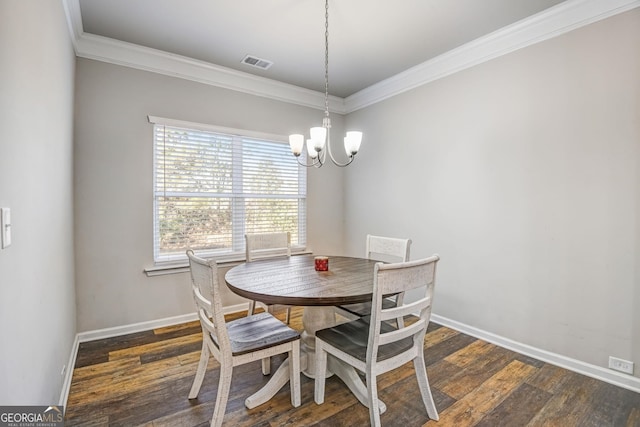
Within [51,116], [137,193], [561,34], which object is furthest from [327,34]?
[137,193]

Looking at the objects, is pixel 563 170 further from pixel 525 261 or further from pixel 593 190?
pixel 525 261

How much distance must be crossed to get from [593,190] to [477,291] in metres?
1.23

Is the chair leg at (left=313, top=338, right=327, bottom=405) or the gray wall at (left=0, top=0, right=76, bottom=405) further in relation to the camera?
the chair leg at (left=313, top=338, right=327, bottom=405)

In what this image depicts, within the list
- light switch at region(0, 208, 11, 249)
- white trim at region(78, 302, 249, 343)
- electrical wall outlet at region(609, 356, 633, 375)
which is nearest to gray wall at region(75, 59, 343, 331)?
white trim at region(78, 302, 249, 343)

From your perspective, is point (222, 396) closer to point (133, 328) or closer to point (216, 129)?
point (133, 328)

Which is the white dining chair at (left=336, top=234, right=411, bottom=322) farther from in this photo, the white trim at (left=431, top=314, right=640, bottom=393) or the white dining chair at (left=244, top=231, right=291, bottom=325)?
the white trim at (left=431, top=314, right=640, bottom=393)

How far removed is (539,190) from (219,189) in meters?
3.00

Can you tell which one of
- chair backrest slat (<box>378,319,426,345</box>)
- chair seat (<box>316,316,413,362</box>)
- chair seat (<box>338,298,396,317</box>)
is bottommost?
chair seat (<box>316,316,413,362</box>)

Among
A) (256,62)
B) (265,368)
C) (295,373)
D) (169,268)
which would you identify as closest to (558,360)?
(295,373)

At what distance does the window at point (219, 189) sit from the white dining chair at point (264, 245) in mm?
540

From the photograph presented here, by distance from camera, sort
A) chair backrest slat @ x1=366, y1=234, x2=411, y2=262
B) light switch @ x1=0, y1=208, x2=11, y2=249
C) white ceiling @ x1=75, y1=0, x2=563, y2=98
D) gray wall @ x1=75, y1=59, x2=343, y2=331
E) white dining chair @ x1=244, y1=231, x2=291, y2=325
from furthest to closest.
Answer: white dining chair @ x1=244, y1=231, x2=291, y2=325 < gray wall @ x1=75, y1=59, x2=343, y2=331 < chair backrest slat @ x1=366, y1=234, x2=411, y2=262 < white ceiling @ x1=75, y1=0, x2=563, y2=98 < light switch @ x1=0, y1=208, x2=11, y2=249

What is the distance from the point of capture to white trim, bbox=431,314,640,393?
2.06m

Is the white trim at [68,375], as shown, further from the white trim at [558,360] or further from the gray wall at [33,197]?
the white trim at [558,360]

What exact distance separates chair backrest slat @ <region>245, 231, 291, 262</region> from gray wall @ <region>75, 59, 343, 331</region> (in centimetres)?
88
